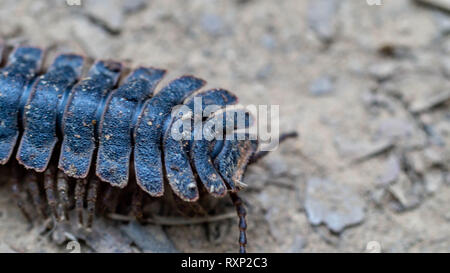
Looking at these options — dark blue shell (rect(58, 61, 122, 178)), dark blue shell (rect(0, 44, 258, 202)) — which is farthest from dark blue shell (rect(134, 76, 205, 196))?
dark blue shell (rect(58, 61, 122, 178))

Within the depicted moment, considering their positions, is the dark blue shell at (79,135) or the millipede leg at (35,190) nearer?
the dark blue shell at (79,135)

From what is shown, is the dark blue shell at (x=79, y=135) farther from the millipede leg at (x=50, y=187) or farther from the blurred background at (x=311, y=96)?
the blurred background at (x=311, y=96)

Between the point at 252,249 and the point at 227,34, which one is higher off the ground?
the point at 227,34

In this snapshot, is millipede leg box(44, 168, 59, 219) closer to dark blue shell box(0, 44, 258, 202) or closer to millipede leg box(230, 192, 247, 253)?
dark blue shell box(0, 44, 258, 202)

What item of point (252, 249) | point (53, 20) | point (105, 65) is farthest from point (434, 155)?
point (53, 20)

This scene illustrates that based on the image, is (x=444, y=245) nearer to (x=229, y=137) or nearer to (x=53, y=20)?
(x=229, y=137)

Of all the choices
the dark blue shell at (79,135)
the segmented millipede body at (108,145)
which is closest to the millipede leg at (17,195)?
the segmented millipede body at (108,145)
